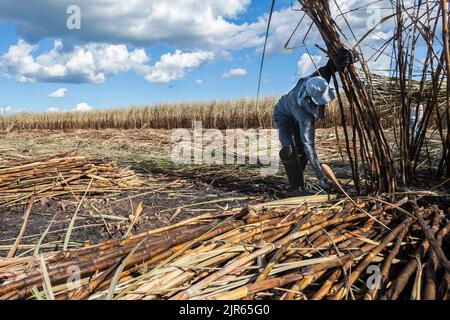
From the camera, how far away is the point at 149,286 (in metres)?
1.40

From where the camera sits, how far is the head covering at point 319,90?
3154mm

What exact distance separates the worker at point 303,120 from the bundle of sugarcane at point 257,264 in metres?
1.46

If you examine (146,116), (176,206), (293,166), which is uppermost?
(146,116)

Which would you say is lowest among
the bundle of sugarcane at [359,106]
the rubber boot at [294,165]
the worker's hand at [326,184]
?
the worker's hand at [326,184]

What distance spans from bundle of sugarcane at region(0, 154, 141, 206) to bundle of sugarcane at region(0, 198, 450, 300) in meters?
1.97

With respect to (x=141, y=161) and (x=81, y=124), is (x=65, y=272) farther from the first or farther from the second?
(x=81, y=124)

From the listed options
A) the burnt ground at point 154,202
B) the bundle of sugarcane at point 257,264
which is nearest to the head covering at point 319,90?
the burnt ground at point 154,202

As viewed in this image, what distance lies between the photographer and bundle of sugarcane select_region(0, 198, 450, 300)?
1384 millimetres

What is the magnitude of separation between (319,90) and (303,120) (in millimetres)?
378

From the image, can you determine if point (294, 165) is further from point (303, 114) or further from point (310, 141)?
point (303, 114)

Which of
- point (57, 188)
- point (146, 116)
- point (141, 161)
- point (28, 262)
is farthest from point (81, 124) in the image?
point (28, 262)

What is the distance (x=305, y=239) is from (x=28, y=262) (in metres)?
1.18

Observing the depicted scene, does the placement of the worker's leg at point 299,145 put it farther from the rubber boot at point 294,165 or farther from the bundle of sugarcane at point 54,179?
the bundle of sugarcane at point 54,179
